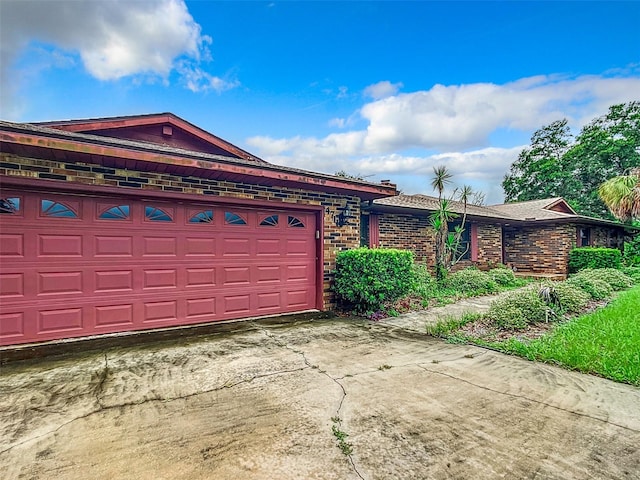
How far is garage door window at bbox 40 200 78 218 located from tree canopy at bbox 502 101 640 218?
2958 cm

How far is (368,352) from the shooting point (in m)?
4.49

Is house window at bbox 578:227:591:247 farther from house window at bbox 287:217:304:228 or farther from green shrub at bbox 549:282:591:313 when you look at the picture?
house window at bbox 287:217:304:228

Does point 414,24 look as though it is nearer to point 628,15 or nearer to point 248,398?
point 628,15

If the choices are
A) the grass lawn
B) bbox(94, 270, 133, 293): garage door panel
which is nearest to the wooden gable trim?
bbox(94, 270, 133, 293): garage door panel

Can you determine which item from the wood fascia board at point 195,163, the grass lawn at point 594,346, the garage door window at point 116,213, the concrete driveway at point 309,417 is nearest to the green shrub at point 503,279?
the grass lawn at point 594,346

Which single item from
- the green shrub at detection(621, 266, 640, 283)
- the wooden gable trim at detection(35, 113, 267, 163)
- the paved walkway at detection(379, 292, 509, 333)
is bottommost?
the paved walkway at detection(379, 292, 509, 333)

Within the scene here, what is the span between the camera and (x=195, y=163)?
16.9 ft

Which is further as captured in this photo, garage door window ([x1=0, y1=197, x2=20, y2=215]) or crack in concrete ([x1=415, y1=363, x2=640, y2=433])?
garage door window ([x1=0, y1=197, x2=20, y2=215])

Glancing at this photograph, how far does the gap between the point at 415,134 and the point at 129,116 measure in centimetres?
1568

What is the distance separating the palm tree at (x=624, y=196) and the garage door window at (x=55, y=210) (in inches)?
758

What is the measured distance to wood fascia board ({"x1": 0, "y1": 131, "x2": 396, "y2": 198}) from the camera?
4184 mm

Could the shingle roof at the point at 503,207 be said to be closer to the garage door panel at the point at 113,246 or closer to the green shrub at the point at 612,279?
the green shrub at the point at 612,279

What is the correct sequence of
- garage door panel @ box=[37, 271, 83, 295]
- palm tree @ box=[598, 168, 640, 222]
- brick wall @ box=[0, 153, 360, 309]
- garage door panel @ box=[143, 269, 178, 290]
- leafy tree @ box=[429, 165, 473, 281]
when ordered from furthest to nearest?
1. palm tree @ box=[598, 168, 640, 222]
2. leafy tree @ box=[429, 165, 473, 281]
3. garage door panel @ box=[143, 269, 178, 290]
4. garage door panel @ box=[37, 271, 83, 295]
5. brick wall @ box=[0, 153, 360, 309]

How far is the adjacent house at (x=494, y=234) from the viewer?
35.7 ft
